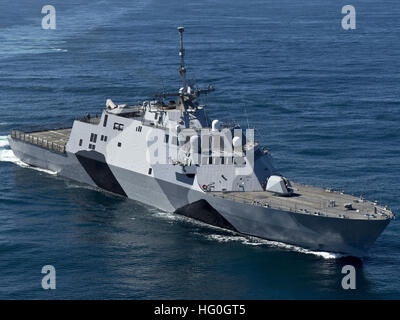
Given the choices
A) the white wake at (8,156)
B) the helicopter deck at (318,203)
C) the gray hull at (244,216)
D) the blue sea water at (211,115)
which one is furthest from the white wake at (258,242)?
the white wake at (8,156)

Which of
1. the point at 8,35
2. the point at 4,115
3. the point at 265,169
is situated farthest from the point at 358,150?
the point at 8,35

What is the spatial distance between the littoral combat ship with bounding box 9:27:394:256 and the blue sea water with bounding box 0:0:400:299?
3.28 ft

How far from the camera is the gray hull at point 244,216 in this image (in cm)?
3981

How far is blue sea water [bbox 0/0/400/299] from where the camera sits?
3819 centimetres

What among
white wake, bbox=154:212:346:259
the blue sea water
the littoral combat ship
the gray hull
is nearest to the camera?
the blue sea water

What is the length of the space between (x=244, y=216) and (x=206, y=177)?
3663 millimetres

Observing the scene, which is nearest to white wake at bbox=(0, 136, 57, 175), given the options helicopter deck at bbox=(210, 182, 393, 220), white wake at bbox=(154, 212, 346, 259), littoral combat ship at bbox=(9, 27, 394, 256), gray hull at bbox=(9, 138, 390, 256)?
littoral combat ship at bbox=(9, 27, 394, 256)

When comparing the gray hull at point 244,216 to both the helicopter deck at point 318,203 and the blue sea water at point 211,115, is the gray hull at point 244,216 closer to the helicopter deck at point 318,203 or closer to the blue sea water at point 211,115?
the helicopter deck at point 318,203

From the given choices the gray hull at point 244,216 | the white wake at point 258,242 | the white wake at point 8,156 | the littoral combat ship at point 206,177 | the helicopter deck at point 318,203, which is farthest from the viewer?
the white wake at point 8,156

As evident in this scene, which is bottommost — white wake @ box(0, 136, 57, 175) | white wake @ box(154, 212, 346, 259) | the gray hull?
white wake @ box(154, 212, 346, 259)

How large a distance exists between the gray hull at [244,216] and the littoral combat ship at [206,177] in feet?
0.20

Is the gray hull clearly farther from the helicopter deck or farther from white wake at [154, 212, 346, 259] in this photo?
the helicopter deck

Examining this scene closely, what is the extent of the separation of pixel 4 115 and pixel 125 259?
31.7 meters

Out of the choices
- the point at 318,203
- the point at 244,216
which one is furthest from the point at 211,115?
the point at 318,203
